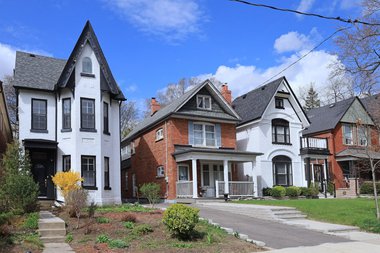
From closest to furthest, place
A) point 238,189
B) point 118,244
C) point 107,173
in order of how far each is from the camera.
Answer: point 118,244 → point 107,173 → point 238,189

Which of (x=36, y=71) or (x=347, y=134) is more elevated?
(x=36, y=71)

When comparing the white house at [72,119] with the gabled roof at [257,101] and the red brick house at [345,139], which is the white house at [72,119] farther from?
the red brick house at [345,139]

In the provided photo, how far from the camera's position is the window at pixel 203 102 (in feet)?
106

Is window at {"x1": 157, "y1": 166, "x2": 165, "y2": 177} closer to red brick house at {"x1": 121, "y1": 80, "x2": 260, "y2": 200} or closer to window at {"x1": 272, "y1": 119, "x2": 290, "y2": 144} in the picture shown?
red brick house at {"x1": 121, "y1": 80, "x2": 260, "y2": 200}

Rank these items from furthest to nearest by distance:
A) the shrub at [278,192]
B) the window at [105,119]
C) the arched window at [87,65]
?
the shrub at [278,192]
the window at [105,119]
the arched window at [87,65]

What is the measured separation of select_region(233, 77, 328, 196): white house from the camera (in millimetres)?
34344

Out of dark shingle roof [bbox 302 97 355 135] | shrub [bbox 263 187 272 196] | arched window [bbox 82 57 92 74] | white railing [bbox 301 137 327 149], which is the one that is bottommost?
shrub [bbox 263 187 272 196]

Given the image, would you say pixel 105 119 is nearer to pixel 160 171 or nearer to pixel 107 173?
pixel 107 173

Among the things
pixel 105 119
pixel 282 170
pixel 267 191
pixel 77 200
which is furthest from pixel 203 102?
pixel 77 200

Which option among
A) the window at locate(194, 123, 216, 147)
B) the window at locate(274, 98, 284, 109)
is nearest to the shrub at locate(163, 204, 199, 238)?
the window at locate(194, 123, 216, 147)

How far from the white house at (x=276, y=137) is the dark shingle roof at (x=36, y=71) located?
52.0 ft

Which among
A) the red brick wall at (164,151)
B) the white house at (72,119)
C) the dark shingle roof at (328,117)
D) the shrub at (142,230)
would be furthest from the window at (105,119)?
the dark shingle roof at (328,117)

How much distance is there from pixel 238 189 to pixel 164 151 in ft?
19.7

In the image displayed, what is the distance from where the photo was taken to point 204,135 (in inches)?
1257
